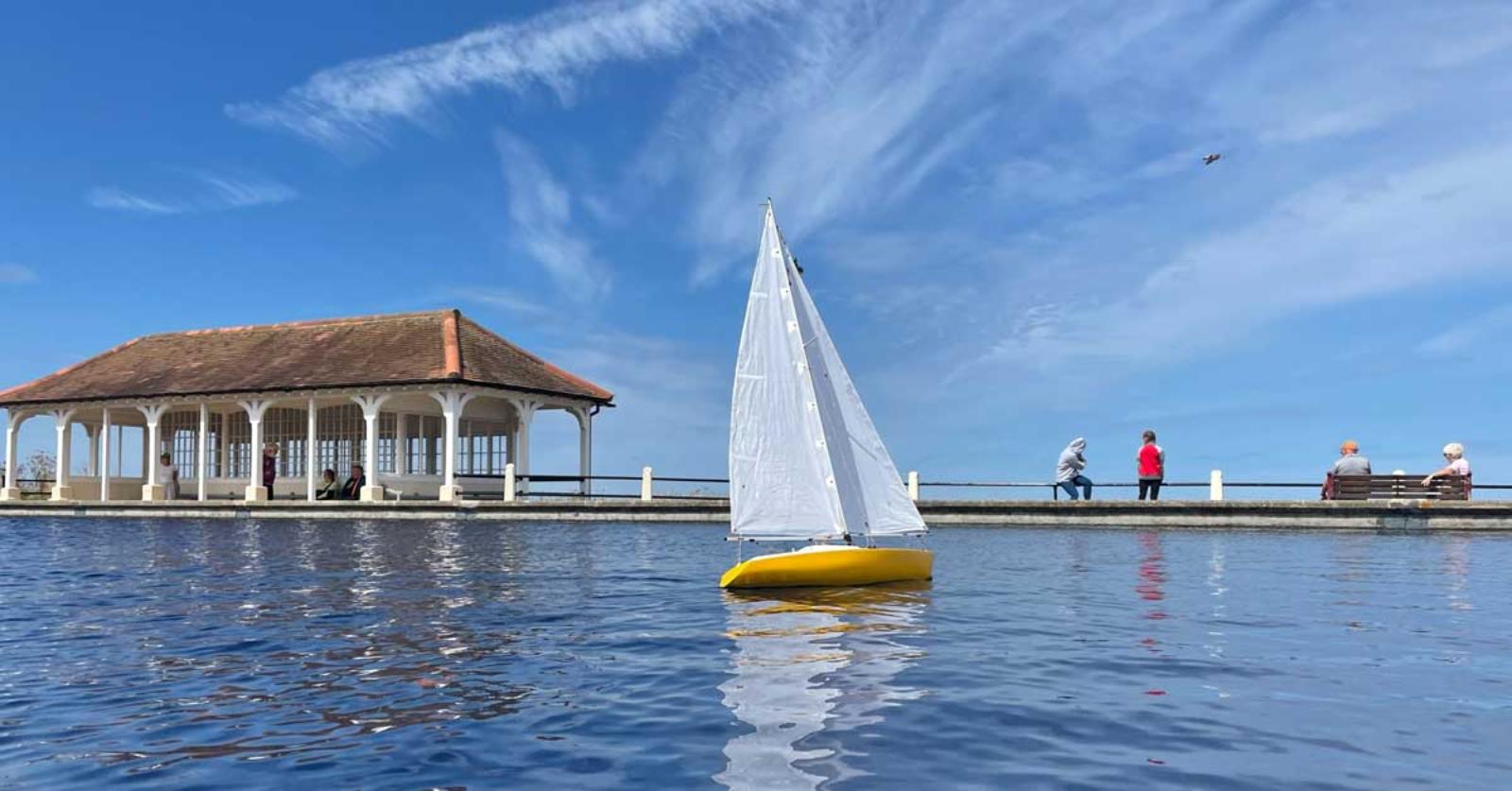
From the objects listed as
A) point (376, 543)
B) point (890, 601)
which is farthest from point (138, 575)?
point (890, 601)

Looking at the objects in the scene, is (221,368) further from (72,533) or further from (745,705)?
(745,705)

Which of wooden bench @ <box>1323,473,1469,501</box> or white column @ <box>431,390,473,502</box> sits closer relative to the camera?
wooden bench @ <box>1323,473,1469,501</box>

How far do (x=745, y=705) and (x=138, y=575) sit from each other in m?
11.7

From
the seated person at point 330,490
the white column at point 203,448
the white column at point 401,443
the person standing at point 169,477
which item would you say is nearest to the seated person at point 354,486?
the seated person at point 330,490

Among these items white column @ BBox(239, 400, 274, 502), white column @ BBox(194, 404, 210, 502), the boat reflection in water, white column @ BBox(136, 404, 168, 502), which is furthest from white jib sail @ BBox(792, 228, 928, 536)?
white column @ BBox(136, 404, 168, 502)

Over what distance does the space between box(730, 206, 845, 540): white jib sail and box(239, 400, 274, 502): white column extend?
86.6 feet

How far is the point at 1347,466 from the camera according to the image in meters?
25.8

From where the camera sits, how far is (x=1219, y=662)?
8.23 m

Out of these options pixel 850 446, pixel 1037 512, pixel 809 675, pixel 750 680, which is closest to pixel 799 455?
pixel 850 446

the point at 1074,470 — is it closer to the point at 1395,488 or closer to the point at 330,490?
the point at 1395,488

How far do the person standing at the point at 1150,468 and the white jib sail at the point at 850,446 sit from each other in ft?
51.9

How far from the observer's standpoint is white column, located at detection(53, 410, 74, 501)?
3922cm

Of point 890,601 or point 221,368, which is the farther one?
point 221,368

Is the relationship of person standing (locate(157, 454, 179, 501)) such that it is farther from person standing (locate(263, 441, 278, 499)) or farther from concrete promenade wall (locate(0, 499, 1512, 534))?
person standing (locate(263, 441, 278, 499))
